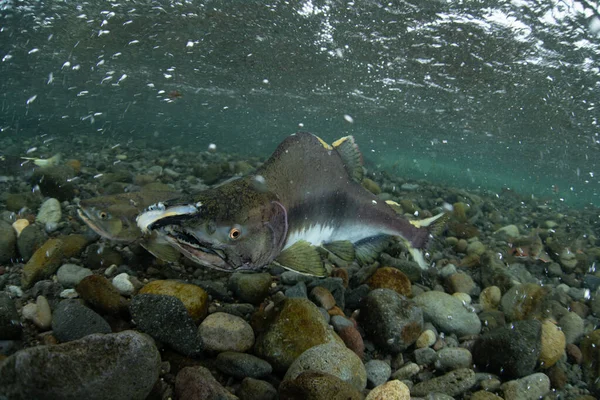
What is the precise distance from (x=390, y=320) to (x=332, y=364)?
1.08 m

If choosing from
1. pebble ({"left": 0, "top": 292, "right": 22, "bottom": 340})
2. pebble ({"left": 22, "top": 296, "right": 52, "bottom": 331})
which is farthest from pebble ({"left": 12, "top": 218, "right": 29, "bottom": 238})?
pebble ({"left": 0, "top": 292, "right": 22, "bottom": 340})

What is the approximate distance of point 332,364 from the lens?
2.82 metres

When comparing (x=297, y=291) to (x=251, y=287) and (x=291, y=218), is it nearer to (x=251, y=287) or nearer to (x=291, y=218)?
(x=251, y=287)

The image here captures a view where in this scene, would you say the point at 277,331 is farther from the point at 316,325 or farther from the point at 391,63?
the point at 391,63

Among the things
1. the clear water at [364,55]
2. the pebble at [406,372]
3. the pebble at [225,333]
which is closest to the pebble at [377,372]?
the pebble at [406,372]

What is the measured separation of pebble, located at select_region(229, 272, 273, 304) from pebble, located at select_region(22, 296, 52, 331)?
64.5 inches

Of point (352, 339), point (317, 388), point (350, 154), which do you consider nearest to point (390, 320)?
point (352, 339)

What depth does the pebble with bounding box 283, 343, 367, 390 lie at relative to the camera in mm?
2783

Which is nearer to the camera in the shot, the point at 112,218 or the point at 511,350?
the point at 511,350

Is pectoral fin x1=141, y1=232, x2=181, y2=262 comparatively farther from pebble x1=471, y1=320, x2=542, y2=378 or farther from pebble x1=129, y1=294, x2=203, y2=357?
pebble x1=471, y1=320, x2=542, y2=378

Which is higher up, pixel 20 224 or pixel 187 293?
pixel 187 293

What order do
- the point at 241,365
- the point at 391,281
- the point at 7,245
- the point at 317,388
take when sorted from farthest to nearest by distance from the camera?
the point at 391,281, the point at 7,245, the point at 241,365, the point at 317,388

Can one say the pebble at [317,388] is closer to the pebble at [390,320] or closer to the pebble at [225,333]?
the pebble at [225,333]

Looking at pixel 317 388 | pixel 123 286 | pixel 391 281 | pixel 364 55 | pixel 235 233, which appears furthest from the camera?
pixel 364 55
